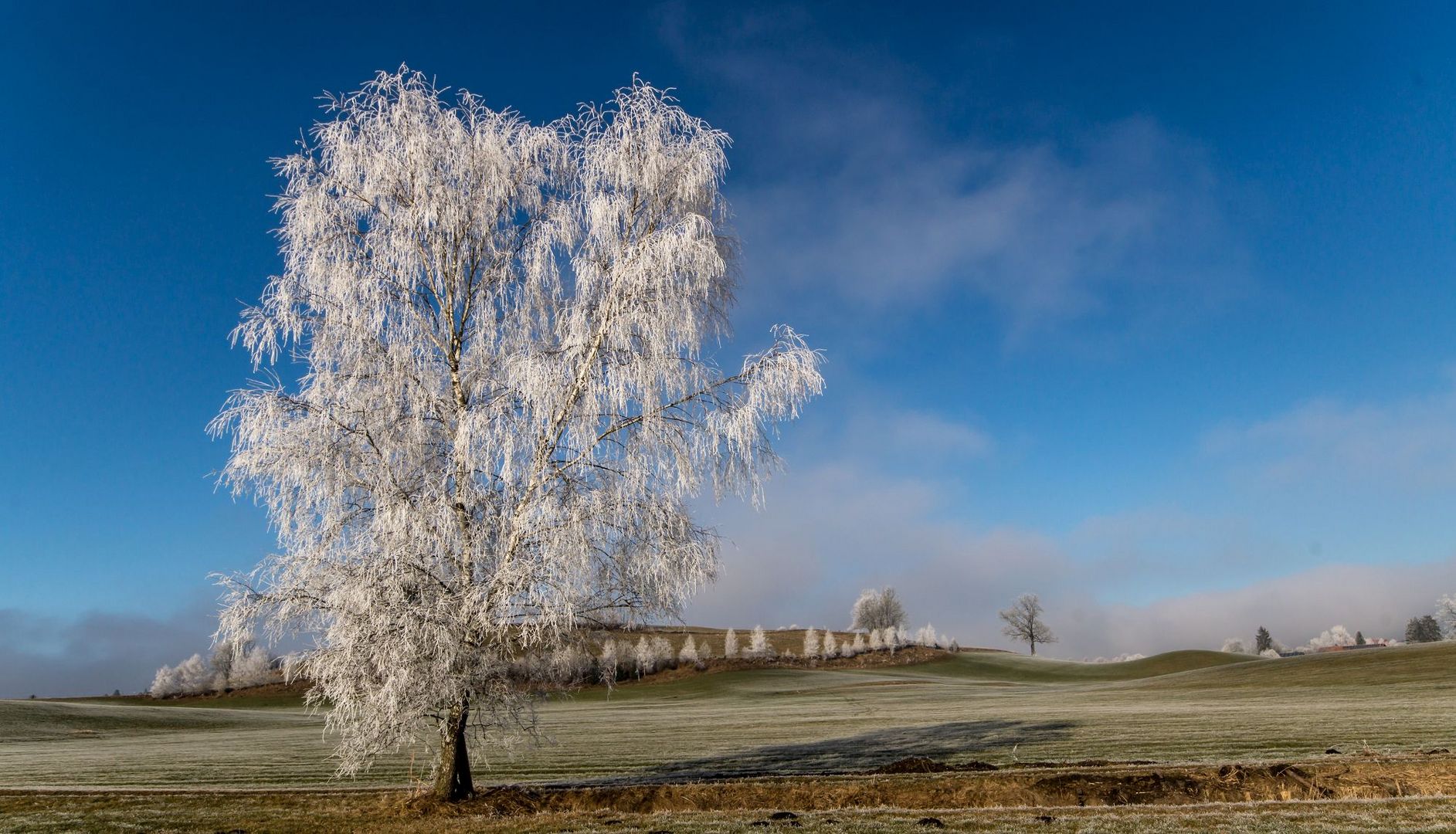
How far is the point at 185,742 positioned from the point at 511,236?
37016mm

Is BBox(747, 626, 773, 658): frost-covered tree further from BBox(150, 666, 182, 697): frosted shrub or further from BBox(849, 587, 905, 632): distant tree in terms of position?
BBox(150, 666, 182, 697): frosted shrub

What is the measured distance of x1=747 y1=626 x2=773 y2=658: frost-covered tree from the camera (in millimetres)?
101500

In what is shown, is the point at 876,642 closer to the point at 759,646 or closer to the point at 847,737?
the point at 759,646

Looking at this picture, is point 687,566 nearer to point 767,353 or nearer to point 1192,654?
point 767,353

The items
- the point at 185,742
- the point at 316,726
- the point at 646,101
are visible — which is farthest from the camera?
the point at 316,726

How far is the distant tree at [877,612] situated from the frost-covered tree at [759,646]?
61.5 ft

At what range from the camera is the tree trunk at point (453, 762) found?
13.3m

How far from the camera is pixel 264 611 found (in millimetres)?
12820

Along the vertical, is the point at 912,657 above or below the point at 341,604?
below

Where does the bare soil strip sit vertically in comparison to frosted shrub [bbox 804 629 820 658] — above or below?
above

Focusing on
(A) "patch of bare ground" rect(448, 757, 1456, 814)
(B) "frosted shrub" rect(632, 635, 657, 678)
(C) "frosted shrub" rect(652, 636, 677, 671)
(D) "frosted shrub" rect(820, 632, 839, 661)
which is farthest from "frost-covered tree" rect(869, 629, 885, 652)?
(A) "patch of bare ground" rect(448, 757, 1456, 814)

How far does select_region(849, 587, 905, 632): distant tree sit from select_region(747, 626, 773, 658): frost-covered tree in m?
18.7

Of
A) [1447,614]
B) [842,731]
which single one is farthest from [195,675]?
[1447,614]

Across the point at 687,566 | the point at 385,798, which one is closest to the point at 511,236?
the point at 687,566
